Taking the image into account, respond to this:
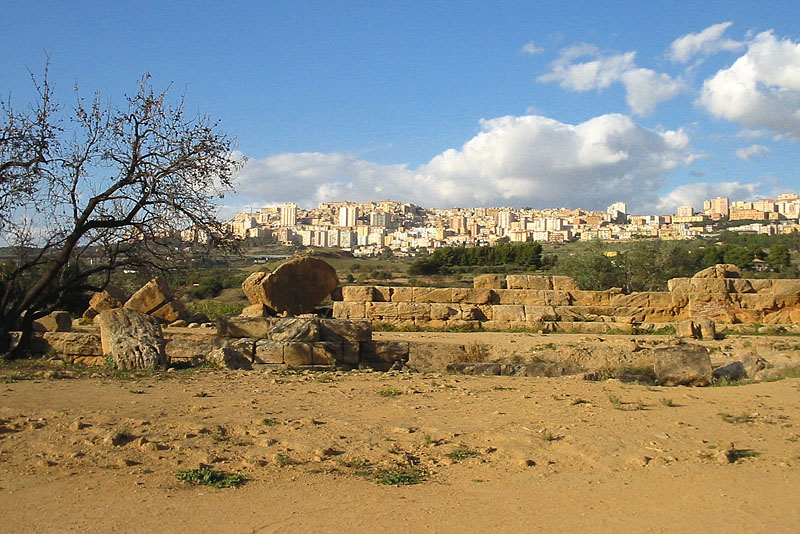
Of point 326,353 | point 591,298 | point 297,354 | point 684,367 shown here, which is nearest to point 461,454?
point 684,367

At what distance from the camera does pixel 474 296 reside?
16.4 m

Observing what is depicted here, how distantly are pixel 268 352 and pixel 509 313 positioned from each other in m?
7.34

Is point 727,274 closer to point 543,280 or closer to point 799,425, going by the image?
point 543,280

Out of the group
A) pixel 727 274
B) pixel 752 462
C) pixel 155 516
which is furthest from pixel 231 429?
pixel 727 274

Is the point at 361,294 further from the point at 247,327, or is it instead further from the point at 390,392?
the point at 390,392

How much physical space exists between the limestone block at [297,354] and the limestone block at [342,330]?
0.48 m

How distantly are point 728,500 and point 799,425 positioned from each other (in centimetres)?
221

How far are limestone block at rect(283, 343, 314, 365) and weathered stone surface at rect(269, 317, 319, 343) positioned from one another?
172 mm

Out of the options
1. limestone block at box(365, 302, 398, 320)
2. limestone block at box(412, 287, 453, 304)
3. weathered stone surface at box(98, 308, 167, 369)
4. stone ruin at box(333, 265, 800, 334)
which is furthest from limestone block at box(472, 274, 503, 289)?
weathered stone surface at box(98, 308, 167, 369)

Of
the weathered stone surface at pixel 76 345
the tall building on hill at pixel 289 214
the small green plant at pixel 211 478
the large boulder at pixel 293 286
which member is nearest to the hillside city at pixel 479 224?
the tall building on hill at pixel 289 214

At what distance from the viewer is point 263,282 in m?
16.1

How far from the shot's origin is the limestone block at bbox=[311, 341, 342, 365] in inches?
394

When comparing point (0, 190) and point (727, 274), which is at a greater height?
point (0, 190)

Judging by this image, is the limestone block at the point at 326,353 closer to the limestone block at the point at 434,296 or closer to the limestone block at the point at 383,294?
the limestone block at the point at 383,294
